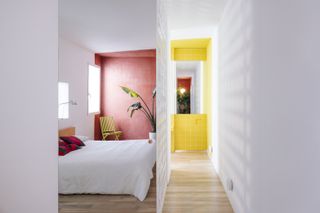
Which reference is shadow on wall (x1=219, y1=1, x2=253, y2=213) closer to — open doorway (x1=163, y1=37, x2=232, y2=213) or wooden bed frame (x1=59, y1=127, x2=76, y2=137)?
wooden bed frame (x1=59, y1=127, x2=76, y2=137)

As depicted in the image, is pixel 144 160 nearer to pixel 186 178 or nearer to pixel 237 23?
pixel 237 23

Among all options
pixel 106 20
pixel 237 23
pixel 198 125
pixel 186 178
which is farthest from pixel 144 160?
pixel 198 125

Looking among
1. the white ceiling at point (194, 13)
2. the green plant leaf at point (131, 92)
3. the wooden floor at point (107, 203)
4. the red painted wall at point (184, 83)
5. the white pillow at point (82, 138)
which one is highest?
the white ceiling at point (194, 13)

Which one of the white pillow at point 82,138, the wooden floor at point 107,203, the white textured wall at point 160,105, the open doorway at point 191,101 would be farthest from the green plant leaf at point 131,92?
the open doorway at point 191,101

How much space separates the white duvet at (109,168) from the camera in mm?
1330

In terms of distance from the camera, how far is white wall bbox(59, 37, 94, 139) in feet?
3.85

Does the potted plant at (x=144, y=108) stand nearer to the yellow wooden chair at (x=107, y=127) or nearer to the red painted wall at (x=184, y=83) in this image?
the yellow wooden chair at (x=107, y=127)

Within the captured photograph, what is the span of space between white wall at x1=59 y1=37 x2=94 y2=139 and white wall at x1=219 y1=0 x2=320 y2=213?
1.02 metres

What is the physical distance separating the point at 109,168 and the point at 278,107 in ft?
3.55

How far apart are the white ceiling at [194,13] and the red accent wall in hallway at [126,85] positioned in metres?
1.58

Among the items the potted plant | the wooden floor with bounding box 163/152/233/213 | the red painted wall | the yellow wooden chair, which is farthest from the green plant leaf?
the red painted wall

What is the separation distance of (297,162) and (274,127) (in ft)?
1.07

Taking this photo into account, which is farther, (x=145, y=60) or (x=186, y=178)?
(x=186, y=178)

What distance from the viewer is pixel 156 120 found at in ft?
7.24
